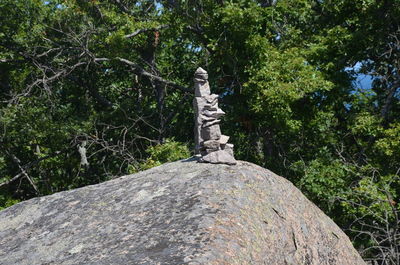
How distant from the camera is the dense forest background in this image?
13.8 meters

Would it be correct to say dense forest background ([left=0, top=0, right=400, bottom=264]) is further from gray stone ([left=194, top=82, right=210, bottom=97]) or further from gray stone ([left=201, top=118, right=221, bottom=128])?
gray stone ([left=201, top=118, right=221, bottom=128])

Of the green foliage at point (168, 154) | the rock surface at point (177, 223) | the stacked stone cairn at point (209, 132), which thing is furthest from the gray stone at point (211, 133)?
the green foliage at point (168, 154)

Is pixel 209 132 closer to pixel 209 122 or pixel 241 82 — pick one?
pixel 209 122

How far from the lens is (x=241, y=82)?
14641 mm

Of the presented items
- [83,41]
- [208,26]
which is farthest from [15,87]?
[208,26]

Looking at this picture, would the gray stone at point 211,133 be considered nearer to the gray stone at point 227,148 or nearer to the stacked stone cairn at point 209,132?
the stacked stone cairn at point 209,132

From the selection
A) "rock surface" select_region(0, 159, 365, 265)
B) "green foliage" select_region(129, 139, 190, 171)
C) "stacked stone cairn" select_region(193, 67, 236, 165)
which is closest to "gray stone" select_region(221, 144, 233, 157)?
"stacked stone cairn" select_region(193, 67, 236, 165)

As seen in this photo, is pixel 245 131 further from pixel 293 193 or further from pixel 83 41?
pixel 293 193

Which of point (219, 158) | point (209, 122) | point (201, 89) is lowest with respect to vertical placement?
point (219, 158)

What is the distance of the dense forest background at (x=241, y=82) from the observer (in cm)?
1384

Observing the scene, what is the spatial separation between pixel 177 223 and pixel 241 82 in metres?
9.34

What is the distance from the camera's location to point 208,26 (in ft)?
47.5

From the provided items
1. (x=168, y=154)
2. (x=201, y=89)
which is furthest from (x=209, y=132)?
(x=168, y=154)

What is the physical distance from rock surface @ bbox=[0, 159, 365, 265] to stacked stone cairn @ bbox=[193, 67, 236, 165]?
0.18 meters
